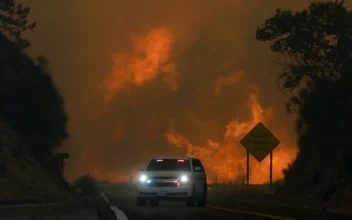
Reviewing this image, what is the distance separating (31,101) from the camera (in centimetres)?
5819

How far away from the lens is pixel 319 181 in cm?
4112

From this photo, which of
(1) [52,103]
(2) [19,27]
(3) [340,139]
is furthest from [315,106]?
(2) [19,27]

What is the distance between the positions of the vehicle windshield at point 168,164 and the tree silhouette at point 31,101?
24160mm

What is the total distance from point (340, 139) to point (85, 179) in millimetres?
83494

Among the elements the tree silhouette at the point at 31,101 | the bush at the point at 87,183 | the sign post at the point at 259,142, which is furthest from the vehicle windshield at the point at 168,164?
the bush at the point at 87,183

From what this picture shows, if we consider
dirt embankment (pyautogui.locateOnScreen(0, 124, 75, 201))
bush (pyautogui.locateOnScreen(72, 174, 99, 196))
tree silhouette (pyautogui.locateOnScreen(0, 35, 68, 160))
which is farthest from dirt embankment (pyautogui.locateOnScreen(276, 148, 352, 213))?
bush (pyautogui.locateOnScreen(72, 174, 99, 196))

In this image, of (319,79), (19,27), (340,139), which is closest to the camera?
(340,139)

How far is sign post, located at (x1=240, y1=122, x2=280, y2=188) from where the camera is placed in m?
50.5

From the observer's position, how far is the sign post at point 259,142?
166 ft

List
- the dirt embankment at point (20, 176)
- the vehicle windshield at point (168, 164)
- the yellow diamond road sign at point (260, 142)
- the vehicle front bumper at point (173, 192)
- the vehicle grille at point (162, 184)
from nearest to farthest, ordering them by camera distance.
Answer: the vehicle front bumper at point (173, 192) < the vehicle grille at point (162, 184) < the vehicle windshield at point (168, 164) < the dirt embankment at point (20, 176) < the yellow diamond road sign at point (260, 142)

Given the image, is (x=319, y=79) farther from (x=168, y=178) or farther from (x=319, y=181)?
(x=168, y=178)

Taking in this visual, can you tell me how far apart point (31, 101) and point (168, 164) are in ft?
85.8

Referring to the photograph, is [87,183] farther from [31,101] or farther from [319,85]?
[319,85]

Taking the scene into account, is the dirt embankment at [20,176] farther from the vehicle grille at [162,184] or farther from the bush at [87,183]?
the bush at [87,183]
